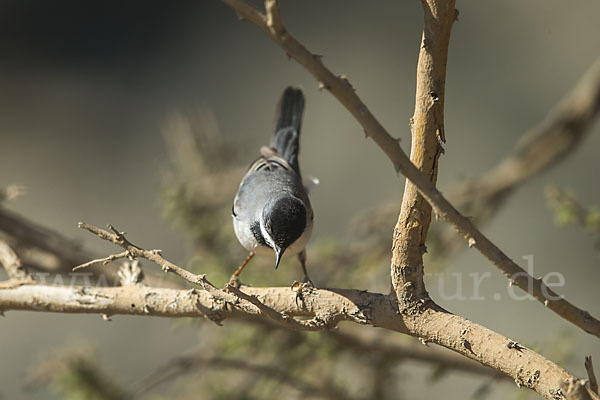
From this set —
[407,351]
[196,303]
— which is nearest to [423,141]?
[196,303]

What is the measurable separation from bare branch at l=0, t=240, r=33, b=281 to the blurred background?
7.17ft

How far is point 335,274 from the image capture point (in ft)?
10.7

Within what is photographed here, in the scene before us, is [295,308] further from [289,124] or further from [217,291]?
[289,124]

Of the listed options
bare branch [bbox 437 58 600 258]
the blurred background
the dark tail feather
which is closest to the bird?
the dark tail feather

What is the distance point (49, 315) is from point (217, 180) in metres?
2.65

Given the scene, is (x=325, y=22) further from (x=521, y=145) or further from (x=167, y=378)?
(x=167, y=378)

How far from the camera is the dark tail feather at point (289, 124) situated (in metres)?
3.07

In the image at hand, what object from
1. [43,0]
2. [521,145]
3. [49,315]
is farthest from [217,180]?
[43,0]

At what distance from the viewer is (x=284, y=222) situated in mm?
2281

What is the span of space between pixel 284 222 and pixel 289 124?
3.11ft

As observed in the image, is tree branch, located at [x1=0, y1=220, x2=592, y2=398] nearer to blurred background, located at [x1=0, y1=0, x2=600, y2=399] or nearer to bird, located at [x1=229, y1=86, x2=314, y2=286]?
bird, located at [x1=229, y1=86, x2=314, y2=286]

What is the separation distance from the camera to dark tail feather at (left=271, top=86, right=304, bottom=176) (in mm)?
3072

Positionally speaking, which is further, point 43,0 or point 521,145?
point 43,0

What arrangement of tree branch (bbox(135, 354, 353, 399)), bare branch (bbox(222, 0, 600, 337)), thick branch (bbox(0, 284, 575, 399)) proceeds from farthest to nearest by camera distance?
tree branch (bbox(135, 354, 353, 399)) < thick branch (bbox(0, 284, 575, 399)) < bare branch (bbox(222, 0, 600, 337))
